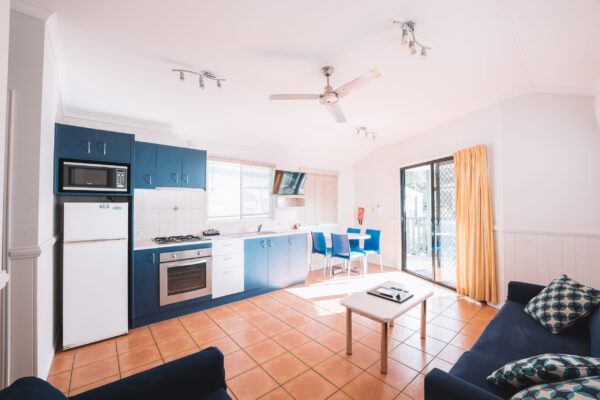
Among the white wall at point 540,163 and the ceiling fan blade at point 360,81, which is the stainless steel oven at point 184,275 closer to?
the ceiling fan blade at point 360,81

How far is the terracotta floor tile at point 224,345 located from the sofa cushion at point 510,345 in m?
1.86

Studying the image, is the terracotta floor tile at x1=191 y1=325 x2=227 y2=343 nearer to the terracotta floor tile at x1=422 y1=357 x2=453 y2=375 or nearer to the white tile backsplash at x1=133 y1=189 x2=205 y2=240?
the white tile backsplash at x1=133 y1=189 x2=205 y2=240

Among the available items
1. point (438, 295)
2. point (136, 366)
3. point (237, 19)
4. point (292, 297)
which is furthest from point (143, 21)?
point (438, 295)

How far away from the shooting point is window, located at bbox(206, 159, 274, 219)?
402 centimetres

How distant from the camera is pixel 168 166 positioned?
3.20 m

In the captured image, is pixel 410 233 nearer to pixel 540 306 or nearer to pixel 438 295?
pixel 438 295

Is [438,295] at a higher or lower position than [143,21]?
lower

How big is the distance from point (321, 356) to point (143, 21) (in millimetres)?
3060

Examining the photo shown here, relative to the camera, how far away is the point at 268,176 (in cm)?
474

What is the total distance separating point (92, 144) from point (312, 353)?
299 cm

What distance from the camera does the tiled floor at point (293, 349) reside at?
1.94m

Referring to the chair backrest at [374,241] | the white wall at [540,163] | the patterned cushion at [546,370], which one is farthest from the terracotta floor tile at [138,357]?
the white wall at [540,163]

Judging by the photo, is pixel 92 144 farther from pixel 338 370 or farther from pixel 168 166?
pixel 338 370

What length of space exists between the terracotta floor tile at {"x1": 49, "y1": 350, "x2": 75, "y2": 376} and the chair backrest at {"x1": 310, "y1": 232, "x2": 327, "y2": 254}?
345 centimetres
